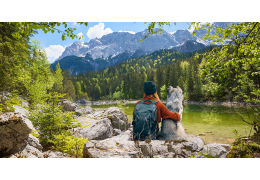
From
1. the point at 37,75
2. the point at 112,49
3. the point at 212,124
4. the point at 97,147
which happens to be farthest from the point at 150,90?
the point at 212,124

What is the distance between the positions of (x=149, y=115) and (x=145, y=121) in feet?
0.54

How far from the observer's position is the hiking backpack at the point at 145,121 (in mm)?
2742

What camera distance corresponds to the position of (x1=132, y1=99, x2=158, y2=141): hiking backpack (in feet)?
9.00

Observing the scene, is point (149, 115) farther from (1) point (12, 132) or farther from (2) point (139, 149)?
(1) point (12, 132)

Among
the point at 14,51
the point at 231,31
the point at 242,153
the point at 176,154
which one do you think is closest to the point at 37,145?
the point at 176,154

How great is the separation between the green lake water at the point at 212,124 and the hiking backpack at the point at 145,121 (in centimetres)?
129

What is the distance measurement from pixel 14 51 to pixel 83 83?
3.17 meters

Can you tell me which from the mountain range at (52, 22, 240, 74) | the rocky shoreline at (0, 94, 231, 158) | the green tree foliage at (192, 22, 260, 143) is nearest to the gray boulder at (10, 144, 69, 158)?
the rocky shoreline at (0, 94, 231, 158)

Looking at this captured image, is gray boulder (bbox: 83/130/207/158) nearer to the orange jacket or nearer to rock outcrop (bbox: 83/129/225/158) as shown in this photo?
rock outcrop (bbox: 83/129/225/158)

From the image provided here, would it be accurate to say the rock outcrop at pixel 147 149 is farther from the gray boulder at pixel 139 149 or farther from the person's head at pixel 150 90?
the person's head at pixel 150 90

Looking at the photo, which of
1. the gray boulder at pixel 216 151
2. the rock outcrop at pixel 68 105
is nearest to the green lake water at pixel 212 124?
the gray boulder at pixel 216 151

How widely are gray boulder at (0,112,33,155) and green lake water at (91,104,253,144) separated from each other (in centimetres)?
271

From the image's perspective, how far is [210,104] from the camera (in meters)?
11.1

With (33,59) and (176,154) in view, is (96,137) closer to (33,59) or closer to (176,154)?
(176,154)
